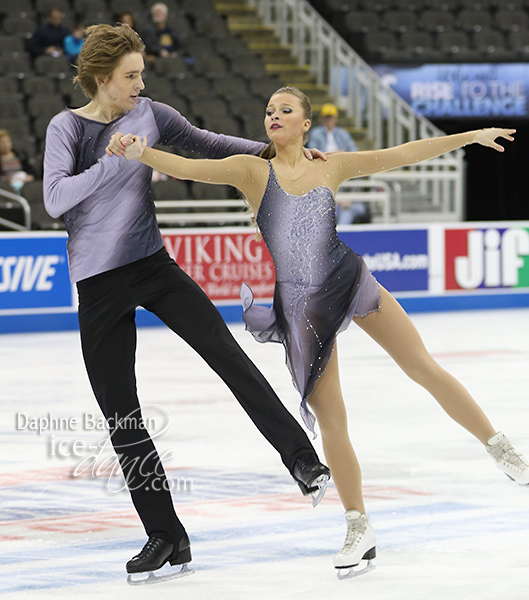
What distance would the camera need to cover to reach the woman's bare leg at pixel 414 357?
367cm

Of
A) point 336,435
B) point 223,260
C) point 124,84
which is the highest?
point 124,84

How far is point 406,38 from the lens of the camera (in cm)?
1748

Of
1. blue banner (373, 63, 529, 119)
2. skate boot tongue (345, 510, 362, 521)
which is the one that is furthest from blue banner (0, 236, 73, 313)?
skate boot tongue (345, 510, 362, 521)

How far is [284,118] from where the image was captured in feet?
11.8

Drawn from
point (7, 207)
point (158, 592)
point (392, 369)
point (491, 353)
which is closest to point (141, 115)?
point (158, 592)

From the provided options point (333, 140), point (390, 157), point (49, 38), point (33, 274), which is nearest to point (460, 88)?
point (333, 140)

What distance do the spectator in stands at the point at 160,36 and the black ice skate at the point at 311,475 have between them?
11.8 m

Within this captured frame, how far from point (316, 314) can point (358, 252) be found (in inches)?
363

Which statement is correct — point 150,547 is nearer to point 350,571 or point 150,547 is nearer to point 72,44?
point 350,571

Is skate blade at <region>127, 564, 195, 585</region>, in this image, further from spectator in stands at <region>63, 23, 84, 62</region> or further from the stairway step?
the stairway step

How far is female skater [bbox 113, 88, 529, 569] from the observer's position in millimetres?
3574

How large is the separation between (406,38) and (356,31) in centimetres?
83

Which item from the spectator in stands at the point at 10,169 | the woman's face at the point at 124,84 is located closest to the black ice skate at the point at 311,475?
the woman's face at the point at 124,84

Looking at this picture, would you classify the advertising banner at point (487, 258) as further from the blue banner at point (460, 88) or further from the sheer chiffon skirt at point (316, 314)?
the sheer chiffon skirt at point (316, 314)
